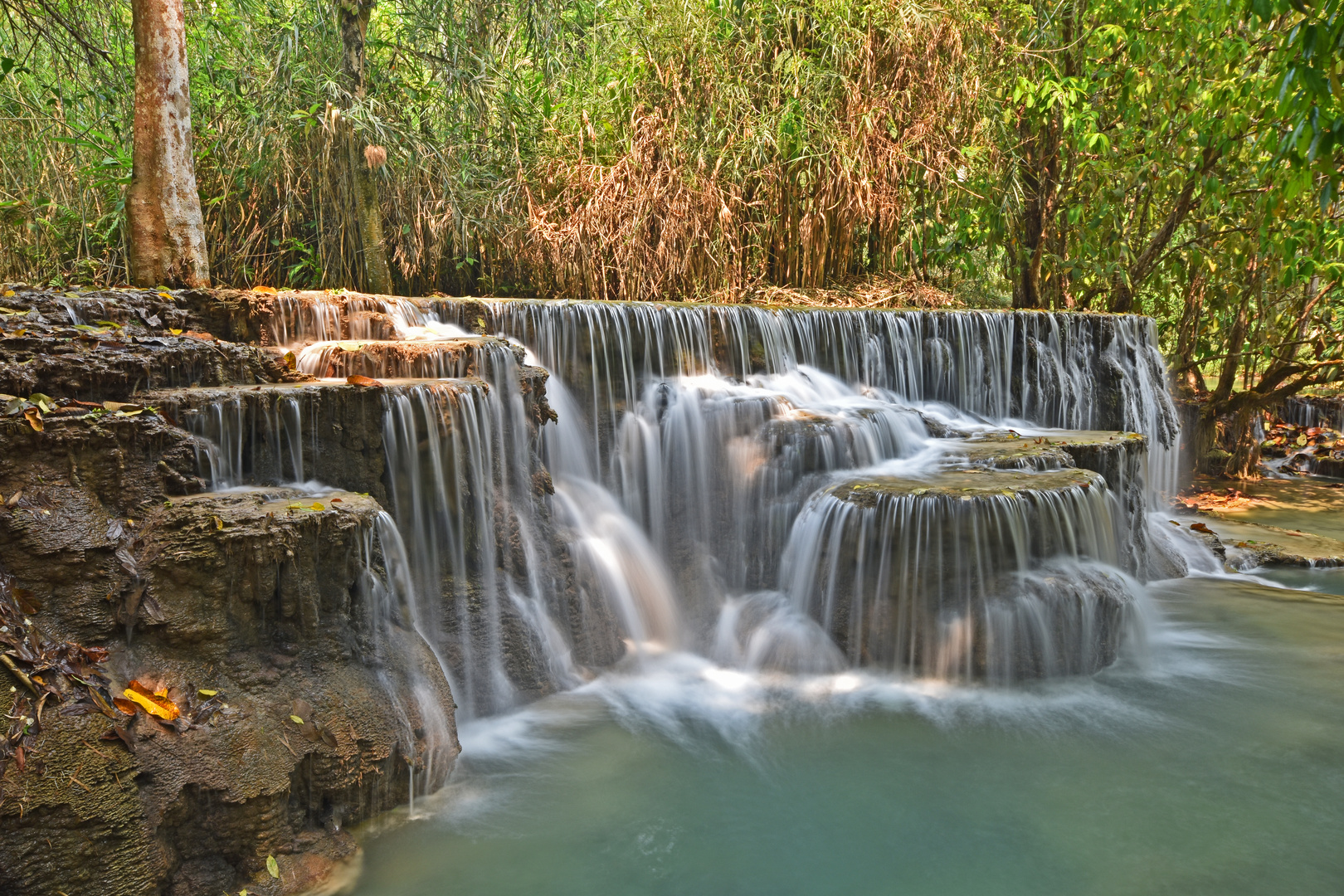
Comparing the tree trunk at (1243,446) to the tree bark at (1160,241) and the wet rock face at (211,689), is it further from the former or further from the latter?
the wet rock face at (211,689)

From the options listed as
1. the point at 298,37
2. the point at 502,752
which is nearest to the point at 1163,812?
the point at 502,752

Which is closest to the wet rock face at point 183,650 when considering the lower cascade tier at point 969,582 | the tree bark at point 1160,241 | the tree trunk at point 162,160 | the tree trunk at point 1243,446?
the tree trunk at point 162,160

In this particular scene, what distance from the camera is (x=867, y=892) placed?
11.9 feet

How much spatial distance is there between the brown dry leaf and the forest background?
5.13 metres

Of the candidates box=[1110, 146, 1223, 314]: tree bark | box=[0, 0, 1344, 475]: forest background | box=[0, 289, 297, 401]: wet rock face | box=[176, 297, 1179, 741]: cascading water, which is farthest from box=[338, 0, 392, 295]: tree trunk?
box=[1110, 146, 1223, 314]: tree bark

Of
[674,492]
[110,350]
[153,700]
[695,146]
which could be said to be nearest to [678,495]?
[674,492]

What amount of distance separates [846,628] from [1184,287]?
9.95m

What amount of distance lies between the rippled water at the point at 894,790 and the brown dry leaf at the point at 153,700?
0.96 meters

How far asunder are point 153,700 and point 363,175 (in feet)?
18.2

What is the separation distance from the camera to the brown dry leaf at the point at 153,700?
3.28m

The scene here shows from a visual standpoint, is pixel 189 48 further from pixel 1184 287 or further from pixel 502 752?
pixel 1184 287

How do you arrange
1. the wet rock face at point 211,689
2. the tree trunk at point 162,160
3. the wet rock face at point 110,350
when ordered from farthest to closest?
the tree trunk at point 162,160 → the wet rock face at point 110,350 → the wet rock face at point 211,689

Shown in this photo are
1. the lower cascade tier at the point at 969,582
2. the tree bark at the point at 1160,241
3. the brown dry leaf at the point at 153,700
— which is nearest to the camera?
the brown dry leaf at the point at 153,700

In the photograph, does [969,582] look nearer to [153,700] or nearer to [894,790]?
[894,790]
